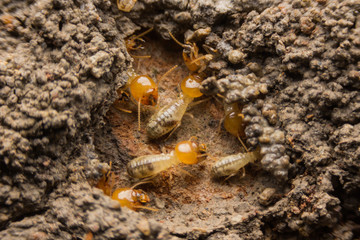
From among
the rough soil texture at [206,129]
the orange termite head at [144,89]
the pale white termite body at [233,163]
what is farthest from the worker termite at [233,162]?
the orange termite head at [144,89]

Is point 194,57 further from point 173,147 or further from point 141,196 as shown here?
point 141,196

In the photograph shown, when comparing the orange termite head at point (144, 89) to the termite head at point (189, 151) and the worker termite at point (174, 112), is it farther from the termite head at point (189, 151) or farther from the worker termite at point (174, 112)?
the termite head at point (189, 151)

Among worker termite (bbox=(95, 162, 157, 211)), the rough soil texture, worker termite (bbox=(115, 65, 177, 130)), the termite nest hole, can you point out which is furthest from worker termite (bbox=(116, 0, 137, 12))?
worker termite (bbox=(95, 162, 157, 211))

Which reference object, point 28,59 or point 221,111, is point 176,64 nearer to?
point 221,111

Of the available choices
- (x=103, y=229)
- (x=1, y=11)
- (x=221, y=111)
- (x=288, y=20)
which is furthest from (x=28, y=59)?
(x=288, y=20)

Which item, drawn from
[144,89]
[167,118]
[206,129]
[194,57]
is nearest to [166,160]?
[167,118]

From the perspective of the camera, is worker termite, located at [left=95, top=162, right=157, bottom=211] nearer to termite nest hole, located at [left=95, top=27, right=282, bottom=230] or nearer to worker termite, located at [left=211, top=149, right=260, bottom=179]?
termite nest hole, located at [left=95, top=27, right=282, bottom=230]
